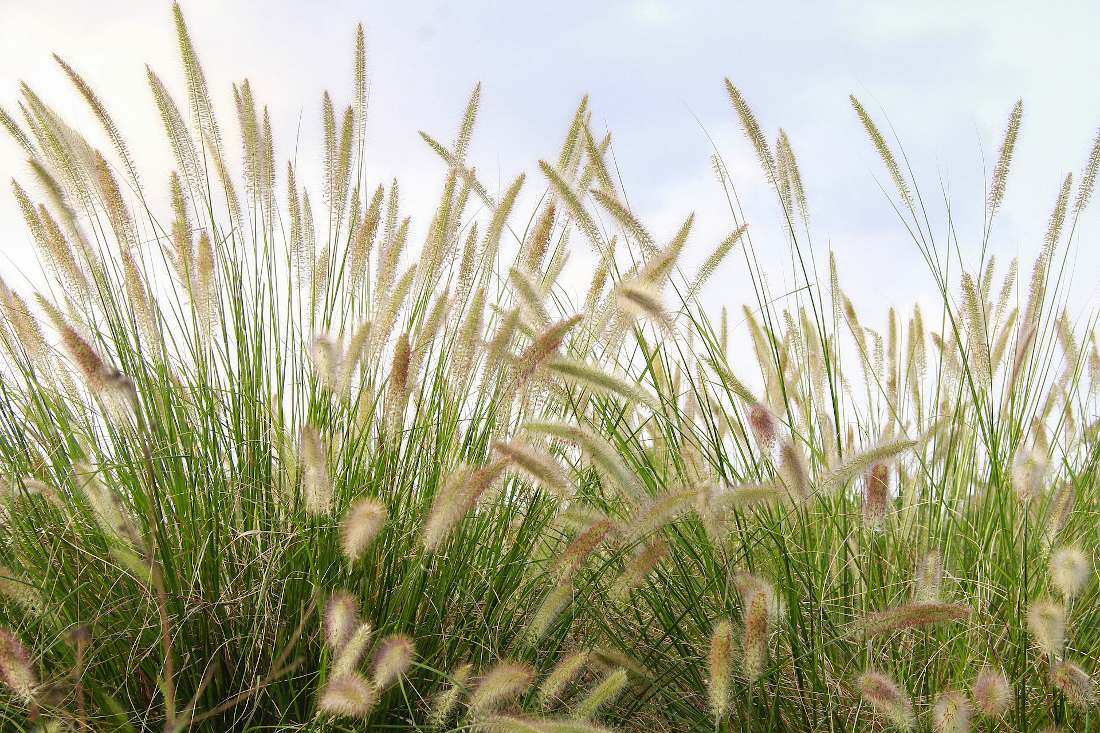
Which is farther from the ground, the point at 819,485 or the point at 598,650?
the point at 819,485

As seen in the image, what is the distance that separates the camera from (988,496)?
2.41 metres

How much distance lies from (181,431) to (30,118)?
921 mm

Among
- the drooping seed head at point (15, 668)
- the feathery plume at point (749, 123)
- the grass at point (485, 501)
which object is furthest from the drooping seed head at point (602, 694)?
the feathery plume at point (749, 123)

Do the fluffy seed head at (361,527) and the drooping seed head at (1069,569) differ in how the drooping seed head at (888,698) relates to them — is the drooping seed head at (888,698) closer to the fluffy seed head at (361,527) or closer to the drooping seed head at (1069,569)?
the drooping seed head at (1069,569)

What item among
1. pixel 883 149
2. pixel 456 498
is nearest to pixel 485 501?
pixel 456 498

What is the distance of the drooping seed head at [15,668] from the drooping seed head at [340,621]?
433 mm

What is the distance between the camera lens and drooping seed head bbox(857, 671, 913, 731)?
1.75 m

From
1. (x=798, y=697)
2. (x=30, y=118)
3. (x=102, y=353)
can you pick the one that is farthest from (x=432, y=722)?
(x=30, y=118)

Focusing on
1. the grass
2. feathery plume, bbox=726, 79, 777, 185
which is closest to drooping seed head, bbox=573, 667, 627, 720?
the grass

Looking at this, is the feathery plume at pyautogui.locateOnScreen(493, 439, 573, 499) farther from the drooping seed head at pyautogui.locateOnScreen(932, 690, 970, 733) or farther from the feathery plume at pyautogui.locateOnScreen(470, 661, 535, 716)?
the drooping seed head at pyautogui.locateOnScreen(932, 690, 970, 733)

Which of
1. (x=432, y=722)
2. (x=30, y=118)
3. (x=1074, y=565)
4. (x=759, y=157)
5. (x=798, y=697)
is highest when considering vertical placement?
(x=759, y=157)

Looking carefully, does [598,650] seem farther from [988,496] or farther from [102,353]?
[102,353]

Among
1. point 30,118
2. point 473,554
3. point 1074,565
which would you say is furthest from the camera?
point 30,118

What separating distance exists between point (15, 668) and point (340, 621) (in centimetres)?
46
